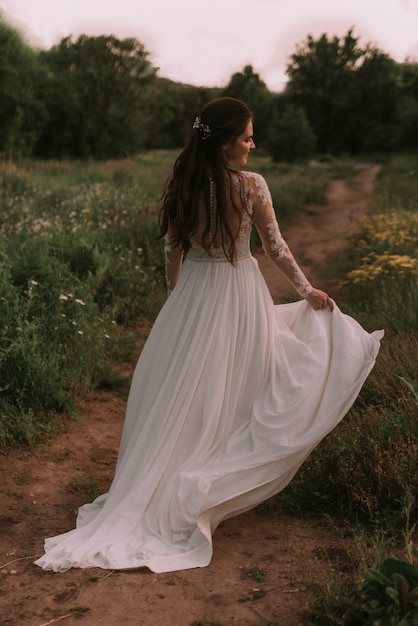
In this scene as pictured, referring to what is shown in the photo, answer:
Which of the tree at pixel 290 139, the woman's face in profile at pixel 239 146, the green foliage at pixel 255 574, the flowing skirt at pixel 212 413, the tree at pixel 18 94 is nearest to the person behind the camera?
the green foliage at pixel 255 574

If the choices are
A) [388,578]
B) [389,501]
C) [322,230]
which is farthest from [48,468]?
[322,230]

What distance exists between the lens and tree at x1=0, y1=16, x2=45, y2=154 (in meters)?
23.5

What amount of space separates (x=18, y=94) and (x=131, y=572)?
2481cm

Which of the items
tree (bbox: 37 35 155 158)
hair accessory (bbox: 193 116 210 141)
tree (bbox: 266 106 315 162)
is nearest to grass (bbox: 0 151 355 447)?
hair accessory (bbox: 193 116 210 141)

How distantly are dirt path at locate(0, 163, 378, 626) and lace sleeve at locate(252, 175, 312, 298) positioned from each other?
1379mm

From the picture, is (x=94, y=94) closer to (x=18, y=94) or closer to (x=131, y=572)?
(x=18, y=94)

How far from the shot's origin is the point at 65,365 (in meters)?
5.95

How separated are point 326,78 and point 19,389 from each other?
5044 cm

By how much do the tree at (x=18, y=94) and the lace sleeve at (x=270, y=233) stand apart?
20.8 metres

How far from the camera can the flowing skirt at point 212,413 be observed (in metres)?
3.53

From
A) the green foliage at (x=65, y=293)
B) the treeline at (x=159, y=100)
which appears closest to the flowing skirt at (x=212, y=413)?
the green foliage at (x=65, y=293)

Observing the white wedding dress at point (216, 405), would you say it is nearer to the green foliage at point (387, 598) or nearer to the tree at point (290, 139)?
the green foliage at point (387, 598)

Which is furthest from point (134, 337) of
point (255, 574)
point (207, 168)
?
point (255, 574)

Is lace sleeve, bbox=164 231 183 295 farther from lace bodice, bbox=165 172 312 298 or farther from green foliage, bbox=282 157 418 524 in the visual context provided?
green foliage, bbox=282 157 418 524
